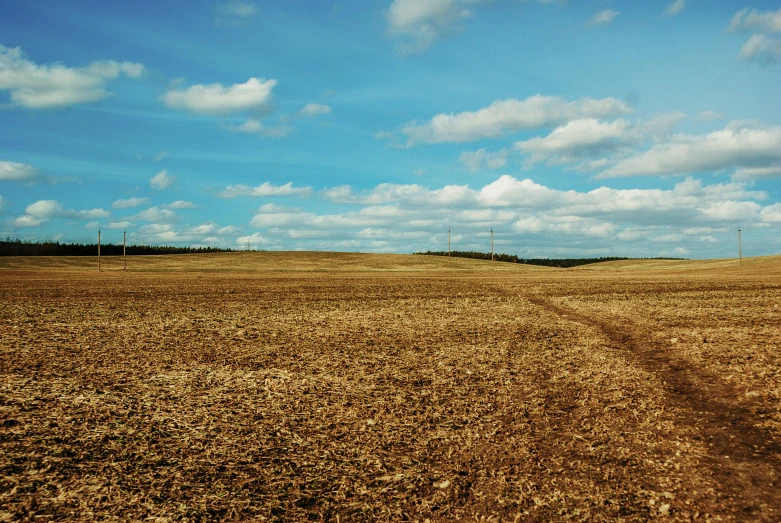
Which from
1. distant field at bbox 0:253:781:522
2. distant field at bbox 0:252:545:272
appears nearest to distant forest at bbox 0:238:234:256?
distant field at bbox 0:252:545:272

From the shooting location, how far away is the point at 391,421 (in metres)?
6.48

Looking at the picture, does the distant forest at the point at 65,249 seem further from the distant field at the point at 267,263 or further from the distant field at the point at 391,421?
the distant field at the point at 391,421

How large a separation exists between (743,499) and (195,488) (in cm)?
466

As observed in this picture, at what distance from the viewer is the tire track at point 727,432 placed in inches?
186

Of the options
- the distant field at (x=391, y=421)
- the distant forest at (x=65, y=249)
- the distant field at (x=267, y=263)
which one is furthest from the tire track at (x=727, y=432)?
the distant forest at (x=65, y=249)

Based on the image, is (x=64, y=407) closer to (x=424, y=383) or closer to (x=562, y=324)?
(x=424, y=383)

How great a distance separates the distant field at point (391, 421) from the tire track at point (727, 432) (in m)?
0.03

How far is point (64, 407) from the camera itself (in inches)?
271

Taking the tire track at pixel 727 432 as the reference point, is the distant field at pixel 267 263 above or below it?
above

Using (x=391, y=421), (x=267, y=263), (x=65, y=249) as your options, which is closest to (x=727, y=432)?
(x=391, y=421)

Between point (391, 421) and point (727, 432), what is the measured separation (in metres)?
3.71

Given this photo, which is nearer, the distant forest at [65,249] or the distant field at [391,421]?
the distant field at [391,421]

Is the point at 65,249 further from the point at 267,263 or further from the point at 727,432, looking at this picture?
the point at 727,432

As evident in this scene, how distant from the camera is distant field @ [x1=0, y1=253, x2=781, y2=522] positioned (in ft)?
15.4
